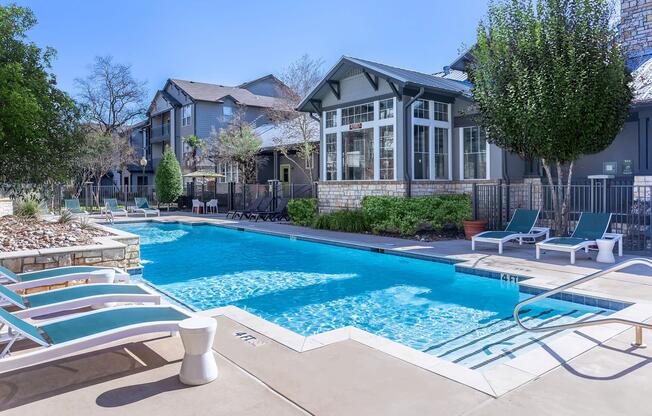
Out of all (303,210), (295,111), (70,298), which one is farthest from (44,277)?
(295,111)

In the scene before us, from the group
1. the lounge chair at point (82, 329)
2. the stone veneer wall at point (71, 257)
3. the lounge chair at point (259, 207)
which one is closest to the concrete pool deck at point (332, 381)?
the lounge chair at point (82, 329)

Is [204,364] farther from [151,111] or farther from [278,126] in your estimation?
[151,111]

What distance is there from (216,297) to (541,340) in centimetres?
505

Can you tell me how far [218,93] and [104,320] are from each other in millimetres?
33639

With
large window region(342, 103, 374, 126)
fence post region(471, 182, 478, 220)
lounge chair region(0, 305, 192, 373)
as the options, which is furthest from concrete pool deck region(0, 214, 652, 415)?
large window region(342, 103, 374, 126)

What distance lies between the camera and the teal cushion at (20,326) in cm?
342

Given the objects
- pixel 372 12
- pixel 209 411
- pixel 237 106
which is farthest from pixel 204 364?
pixel 237 106

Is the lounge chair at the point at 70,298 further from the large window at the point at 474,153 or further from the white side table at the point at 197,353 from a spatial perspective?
the large window at the point at 474,153

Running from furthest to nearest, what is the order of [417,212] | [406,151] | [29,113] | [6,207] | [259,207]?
[259,207], [406,151], [417,212], [6,207], [29,113]

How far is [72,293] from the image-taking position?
15.9ft

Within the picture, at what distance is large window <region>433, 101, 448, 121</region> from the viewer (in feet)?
51.0

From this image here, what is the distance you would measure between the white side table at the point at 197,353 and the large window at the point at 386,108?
12.5 m

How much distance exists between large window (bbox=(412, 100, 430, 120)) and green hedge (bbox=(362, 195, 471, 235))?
8.86 feet

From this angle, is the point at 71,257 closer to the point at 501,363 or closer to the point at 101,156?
the point at 501,363
